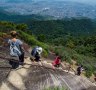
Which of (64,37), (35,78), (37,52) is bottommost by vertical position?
(64,37)

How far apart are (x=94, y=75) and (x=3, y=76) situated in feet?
47.9

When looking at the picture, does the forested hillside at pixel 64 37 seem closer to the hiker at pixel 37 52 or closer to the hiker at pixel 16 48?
the hiker at pixel 37 52

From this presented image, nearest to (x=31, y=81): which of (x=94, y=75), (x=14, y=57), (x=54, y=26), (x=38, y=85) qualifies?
(x=38, y=85)

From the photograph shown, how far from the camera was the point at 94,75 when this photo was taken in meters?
25.3

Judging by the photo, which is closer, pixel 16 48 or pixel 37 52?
pixel 16 48

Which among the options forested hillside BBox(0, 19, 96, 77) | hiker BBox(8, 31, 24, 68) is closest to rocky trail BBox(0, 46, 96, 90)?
hiker BBox(8, 31, 24, 68)

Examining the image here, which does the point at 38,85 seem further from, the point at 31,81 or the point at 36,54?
the point at 36,54

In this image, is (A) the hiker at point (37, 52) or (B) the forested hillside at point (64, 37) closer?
(A) the hiker at point (37, 52)

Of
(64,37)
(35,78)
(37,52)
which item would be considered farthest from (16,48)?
(64,37)

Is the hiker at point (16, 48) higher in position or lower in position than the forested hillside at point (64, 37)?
higher

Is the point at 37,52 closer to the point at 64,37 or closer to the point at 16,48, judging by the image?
the point at 16,48

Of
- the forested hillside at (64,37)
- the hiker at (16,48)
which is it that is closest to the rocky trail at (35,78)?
the hiker at (16,48)

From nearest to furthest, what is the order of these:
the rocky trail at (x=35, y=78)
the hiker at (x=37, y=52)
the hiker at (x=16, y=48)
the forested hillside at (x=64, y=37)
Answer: the hiker at (x=16, y=48), the rocky trail at (x=35, y=78), the hiker at (x=37, y=52), the forested hillside at (x=64, y=37)

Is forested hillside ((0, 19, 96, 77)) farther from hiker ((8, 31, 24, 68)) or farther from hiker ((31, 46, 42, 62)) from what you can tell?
hiker ((8, 31, 24, 68))
